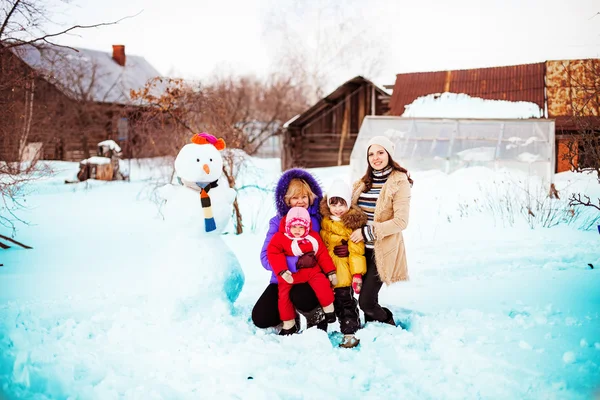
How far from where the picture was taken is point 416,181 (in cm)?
903

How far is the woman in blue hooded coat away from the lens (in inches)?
121

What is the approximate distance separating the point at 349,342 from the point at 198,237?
1377 millimetres

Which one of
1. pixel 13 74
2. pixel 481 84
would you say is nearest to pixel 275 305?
pixel 13 74

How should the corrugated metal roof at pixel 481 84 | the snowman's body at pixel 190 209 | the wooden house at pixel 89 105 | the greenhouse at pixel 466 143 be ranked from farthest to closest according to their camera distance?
1. the wooden house at pixel 89 105
2. the corrugated metal roof at pixel 481 84
3. the greenhouse at pixel 466 143
4. the snowman's body at pixel 190 209

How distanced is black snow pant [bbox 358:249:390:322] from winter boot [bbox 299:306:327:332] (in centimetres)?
30

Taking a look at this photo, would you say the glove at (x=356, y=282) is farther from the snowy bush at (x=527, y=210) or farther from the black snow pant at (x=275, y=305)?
the snowy bush at (x=527, y=210)

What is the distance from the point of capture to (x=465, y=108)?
40.8 feet

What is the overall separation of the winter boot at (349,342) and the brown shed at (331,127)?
45.6 feet

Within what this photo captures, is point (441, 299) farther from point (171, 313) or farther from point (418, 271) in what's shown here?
point (171, 313)

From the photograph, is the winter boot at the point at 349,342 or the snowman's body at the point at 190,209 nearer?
the winter boot at the point at 349,342

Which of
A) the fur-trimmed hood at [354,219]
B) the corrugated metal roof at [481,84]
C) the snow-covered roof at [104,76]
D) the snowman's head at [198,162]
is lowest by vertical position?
the fur-trimmed hood at [354,219]

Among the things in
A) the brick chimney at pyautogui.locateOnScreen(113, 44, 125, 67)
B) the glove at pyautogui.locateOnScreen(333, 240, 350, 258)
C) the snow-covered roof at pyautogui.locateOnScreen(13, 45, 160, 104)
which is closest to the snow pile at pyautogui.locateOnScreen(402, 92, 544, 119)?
the glove at pyautogui.locateOnScreen(333, 240, 350, 258)

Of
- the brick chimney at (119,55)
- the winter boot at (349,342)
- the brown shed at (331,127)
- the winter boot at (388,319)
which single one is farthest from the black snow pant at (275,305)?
the brick chimney at (119,55)

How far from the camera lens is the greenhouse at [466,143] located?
30.0 ft
